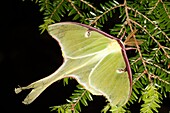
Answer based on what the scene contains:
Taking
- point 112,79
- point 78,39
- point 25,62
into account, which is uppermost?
point 78,39

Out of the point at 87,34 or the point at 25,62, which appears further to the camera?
the point at 25,62

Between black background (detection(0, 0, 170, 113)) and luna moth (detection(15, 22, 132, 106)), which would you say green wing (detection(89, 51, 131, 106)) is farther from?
black background (detection(0, 0, 170, 113))

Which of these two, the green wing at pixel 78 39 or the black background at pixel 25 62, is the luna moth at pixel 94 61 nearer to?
the green wing at pixel 78 39

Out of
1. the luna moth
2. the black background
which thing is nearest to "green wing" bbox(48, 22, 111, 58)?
the luna moth

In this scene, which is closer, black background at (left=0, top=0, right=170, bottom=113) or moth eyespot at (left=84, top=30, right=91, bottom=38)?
moth eyespot at (left=84, top=30, right=91, bottom=38)

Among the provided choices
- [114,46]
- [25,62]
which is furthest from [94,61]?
[25,62]

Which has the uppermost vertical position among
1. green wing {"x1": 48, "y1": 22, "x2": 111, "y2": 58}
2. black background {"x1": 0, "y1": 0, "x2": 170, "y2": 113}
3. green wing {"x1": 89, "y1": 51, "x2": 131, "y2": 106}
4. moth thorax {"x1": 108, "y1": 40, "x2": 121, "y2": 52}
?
green wing {"x1": 48, "y1": 22, "x2": 111, "y2": 58}

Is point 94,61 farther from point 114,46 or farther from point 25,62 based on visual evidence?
point 25,62

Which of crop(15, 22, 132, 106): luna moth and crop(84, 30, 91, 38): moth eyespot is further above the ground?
crop(84, 30, 91, 38): moth eyespot

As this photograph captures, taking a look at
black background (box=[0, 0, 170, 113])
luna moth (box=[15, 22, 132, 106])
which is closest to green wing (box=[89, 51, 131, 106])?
luna moth (box=[15, 22, 132, 106])
